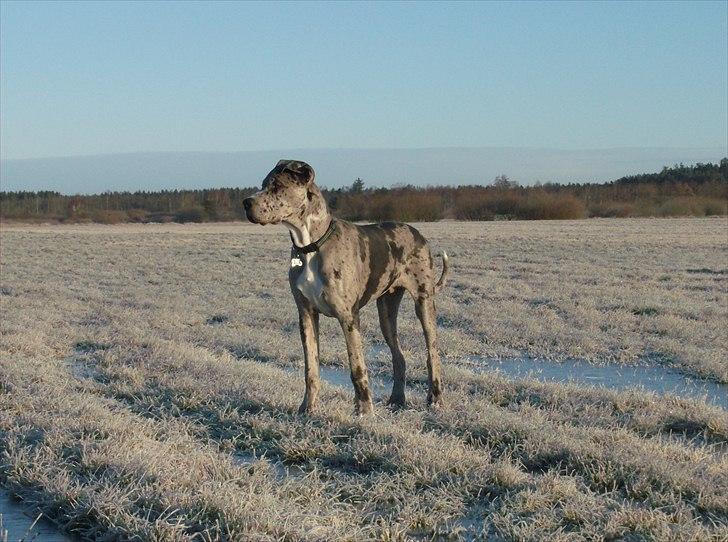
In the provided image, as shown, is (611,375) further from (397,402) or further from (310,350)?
(310,350)

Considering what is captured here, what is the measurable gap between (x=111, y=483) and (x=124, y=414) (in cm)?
212

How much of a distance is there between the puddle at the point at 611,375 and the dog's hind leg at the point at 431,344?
6.57ft

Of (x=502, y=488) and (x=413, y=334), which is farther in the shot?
(x=413, y=334)

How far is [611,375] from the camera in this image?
10.1m

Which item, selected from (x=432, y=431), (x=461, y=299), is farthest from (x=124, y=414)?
(x=461, y=299)

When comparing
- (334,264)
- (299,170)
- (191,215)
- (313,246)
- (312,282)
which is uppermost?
(299,170)

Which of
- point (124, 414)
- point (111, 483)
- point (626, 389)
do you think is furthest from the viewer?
point (626, 389)

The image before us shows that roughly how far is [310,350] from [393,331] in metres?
1.04

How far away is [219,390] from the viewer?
7.99m

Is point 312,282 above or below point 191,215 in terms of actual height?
above

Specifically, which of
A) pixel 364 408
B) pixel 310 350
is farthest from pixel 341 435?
pixel 310 350

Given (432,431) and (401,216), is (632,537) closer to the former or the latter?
(432,431)

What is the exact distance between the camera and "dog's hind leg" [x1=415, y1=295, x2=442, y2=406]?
25.7 feet

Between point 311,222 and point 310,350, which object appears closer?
point 311,222
